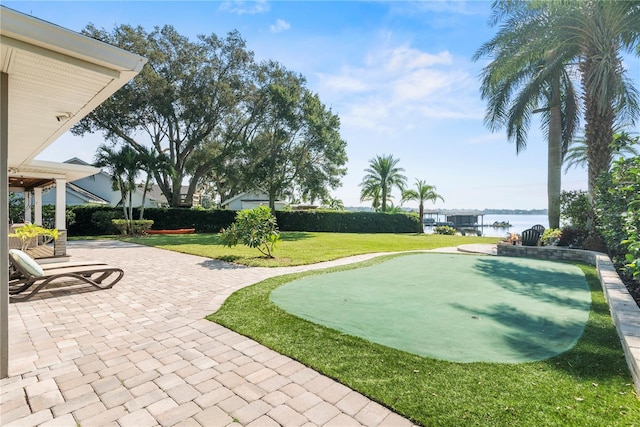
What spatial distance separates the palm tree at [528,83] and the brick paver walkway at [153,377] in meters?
14.5

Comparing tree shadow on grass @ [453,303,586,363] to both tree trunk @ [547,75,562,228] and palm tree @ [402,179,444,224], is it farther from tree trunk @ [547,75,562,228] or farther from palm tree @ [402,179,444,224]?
palm tree @ [402,179,444,224]

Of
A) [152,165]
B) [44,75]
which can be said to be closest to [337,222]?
[152,165]

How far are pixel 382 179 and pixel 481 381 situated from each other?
108 feet

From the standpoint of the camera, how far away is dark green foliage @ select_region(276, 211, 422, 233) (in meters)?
28.5

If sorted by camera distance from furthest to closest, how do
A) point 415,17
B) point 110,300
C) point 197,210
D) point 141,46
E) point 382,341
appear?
point 197,210 < point 141,46 < point 415,17 < point 110,300 < point 382,341

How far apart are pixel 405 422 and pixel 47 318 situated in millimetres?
5598

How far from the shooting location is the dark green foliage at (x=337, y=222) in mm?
28453

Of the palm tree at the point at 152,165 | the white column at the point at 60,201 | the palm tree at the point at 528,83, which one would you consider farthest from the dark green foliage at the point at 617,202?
the palm tree at the point at 152,165

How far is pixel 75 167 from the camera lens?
34.0ft

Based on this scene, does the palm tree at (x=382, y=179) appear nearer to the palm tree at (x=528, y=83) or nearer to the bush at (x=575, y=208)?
the palm tree at (x=528, y=83)

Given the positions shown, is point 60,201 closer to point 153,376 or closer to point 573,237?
point 153,376

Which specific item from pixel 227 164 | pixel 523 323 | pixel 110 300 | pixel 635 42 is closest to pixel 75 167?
pixel 110 300

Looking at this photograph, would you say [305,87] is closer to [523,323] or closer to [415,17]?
[415,17]

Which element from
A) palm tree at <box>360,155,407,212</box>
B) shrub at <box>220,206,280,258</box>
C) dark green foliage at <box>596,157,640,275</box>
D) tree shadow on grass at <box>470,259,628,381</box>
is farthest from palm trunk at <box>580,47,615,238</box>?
palm tree at <box>360,155,407,212</box>
